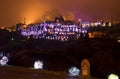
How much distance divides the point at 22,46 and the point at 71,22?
45383mm

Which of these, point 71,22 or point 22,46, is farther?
point 71,22

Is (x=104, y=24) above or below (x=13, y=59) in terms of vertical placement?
above

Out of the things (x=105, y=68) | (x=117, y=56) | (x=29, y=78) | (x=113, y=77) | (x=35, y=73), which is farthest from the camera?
(x=117, y=56)

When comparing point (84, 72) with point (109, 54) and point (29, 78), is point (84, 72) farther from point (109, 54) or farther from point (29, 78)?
point (109, 54)

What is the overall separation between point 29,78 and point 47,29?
202ft

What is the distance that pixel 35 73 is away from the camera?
9547mm

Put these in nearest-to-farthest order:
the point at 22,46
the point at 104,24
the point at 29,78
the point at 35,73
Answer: the point at 29,78 → the point at 35,73 → the point at 22,46 → the point at 104,24

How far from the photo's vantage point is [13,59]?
18562 millimetres

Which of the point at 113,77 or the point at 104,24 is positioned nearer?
the point at 113,77

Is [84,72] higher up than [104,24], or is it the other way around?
[104,24]

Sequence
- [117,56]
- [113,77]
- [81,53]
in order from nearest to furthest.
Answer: [113,77] < [117,56] < [81,53]

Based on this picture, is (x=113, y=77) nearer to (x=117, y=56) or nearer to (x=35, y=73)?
(x=35, y=73)

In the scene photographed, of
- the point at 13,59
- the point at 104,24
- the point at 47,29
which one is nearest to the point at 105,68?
the point at 13,59

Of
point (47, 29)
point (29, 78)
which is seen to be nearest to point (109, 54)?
point (29, 78)
